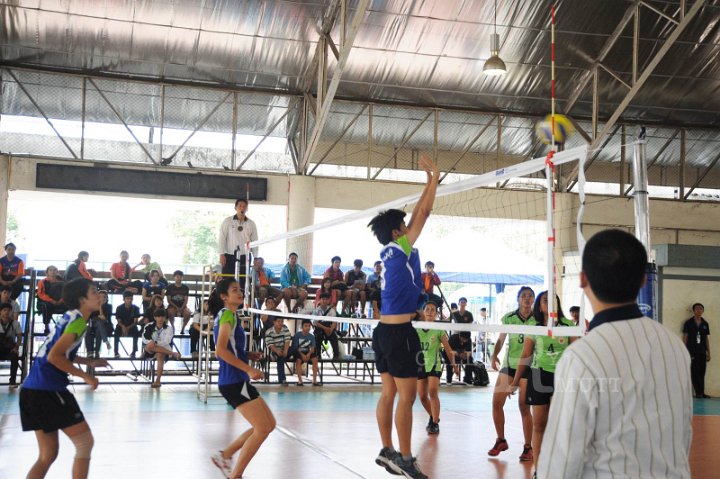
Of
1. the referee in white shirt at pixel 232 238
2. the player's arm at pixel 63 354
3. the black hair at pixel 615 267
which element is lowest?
the player's arm at pixel 63 354

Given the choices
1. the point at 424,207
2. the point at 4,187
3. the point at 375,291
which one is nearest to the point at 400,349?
the point at 424,207

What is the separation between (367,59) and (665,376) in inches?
612

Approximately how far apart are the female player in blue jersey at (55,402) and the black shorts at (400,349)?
196 cm

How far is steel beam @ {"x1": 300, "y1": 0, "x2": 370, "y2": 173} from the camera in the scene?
44.4 ft

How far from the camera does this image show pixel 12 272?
43.8 ft

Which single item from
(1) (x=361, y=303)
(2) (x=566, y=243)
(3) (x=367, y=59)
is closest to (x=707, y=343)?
(2) (x=566, y=243)

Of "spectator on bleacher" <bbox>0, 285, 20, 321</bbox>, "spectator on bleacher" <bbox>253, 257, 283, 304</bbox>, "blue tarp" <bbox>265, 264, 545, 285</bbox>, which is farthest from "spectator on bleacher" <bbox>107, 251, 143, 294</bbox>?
"blue tarp" <bbox>265, 264, 545, 285</bbox>

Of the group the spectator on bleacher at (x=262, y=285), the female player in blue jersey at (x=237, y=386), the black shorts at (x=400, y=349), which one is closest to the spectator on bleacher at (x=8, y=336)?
the spectator on bleacher at (x=262, y=285)

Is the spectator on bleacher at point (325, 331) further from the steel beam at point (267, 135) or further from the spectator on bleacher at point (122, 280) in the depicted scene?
the steel beam at point (267, 135)

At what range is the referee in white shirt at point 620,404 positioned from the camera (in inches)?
74.3

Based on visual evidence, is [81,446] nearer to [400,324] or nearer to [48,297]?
[400,324]

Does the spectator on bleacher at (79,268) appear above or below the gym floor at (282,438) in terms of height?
above

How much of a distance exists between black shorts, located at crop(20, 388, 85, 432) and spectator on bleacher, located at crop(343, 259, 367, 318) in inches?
400

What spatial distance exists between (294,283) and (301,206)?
341cm
